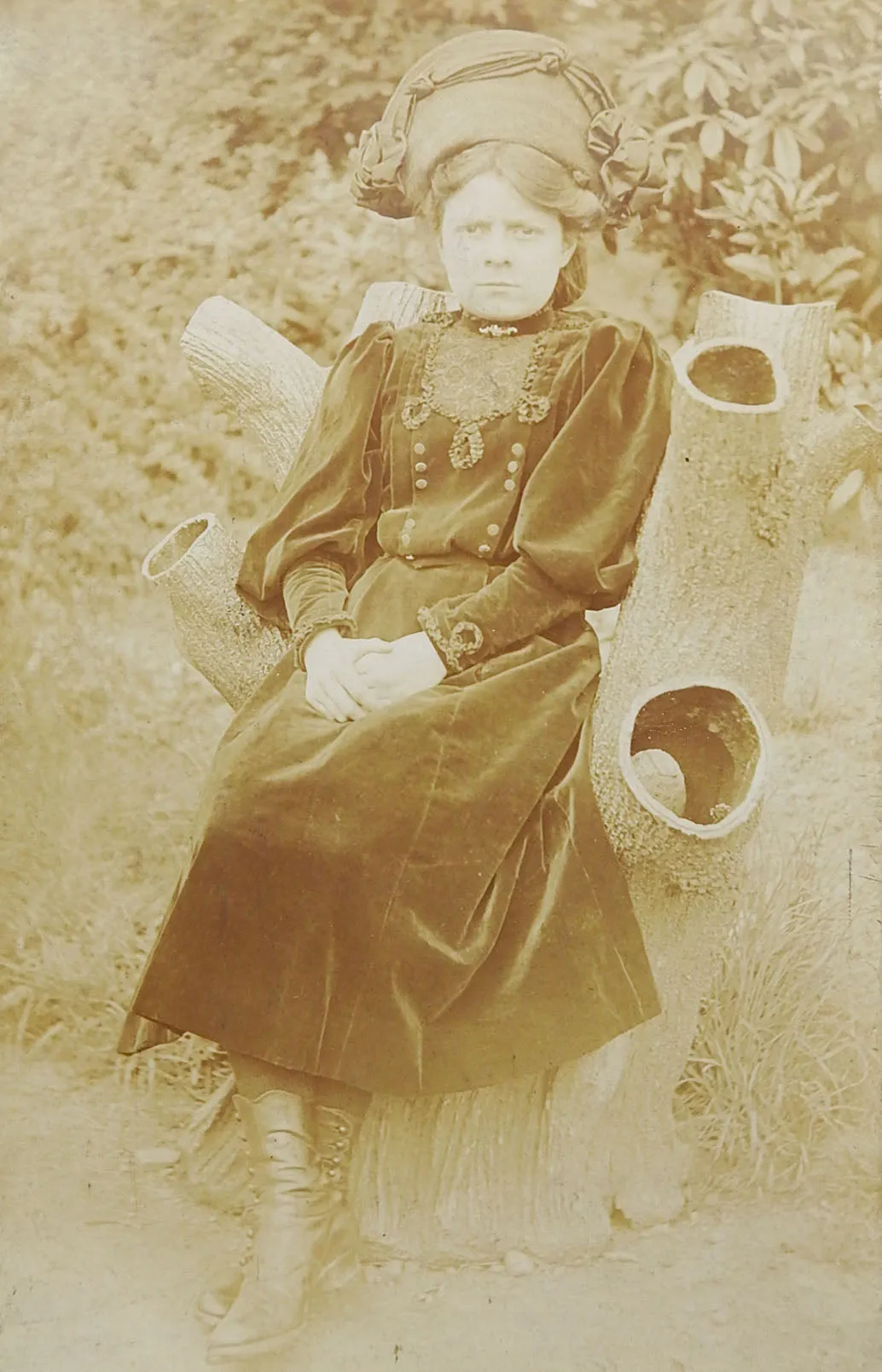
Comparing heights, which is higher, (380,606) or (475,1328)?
(380,606)

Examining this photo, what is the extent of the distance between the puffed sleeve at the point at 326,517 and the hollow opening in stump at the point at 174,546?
6.7 inches

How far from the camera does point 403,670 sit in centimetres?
260

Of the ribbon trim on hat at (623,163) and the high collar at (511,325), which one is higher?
the ribbon trim on hat at (623,163)

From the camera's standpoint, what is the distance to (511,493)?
2.64 m

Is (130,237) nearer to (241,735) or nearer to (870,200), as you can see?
(241,735)

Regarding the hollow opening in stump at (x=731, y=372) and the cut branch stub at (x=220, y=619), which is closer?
the hollow opening in stump at (x=731, y=372)

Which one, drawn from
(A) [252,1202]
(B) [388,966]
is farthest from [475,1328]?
(B) [388,966]

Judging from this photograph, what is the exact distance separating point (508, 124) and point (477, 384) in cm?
44

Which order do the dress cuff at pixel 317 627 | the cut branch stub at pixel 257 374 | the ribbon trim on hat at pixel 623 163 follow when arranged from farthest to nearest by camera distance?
the cut branch stub at pixel 257 374
the ribbon trim on hat at pixel 623 163
the dress cuff at pixel 317 627

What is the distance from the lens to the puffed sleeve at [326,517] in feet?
8.85

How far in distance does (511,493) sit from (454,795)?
509 mm

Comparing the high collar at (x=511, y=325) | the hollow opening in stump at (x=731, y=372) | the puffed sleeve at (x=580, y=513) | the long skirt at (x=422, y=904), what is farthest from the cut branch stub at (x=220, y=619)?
the hollow opening in stump at (x=731, y=372)

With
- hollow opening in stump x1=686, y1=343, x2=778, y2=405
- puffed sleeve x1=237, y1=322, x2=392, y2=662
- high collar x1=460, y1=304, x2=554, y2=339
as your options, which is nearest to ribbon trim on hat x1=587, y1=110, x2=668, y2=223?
high collar x1=460, y1=304, x2=554, y2=339

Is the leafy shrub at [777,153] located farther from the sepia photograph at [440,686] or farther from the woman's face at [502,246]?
the woman's face at [502,246]
